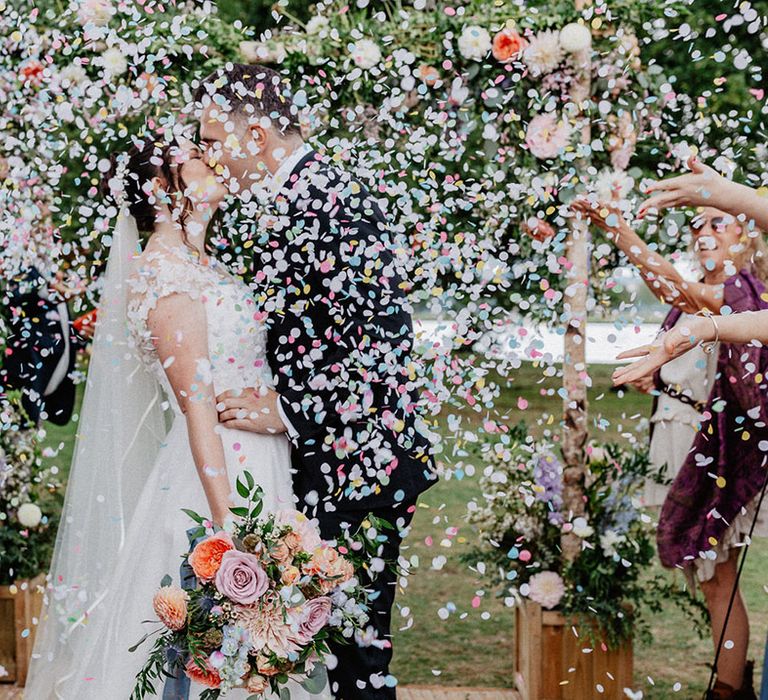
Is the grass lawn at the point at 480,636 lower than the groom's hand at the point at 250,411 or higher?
lower

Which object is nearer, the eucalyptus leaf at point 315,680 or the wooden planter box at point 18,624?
the eucalyptus leaf at point 315,680

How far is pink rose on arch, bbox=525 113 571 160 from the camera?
11.0 feet

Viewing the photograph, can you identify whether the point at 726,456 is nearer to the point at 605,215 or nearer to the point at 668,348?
the point at 605,215

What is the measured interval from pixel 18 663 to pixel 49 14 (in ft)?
7.89

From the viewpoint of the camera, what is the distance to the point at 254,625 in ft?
6.72

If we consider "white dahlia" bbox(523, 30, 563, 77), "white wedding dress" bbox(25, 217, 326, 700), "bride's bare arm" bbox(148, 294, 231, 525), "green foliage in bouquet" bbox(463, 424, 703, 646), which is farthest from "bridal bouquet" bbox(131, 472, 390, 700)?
"white dahlia" bbox(523, 30, 563, 77)

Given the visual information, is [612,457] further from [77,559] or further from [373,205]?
[77,559]

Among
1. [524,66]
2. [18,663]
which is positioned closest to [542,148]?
[524,66]

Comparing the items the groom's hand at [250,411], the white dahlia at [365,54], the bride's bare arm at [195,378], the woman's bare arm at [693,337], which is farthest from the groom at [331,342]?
the white dahlia at [365,54]

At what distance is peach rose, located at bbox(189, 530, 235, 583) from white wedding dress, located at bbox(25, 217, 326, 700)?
55 centimetres

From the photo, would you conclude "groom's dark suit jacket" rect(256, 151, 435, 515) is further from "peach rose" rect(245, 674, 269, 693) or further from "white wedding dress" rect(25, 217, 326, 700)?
"peach rose" rect(245, 674, 269, 693)

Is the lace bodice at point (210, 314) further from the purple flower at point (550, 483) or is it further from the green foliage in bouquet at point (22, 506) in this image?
the purple flower at point (550, 483)

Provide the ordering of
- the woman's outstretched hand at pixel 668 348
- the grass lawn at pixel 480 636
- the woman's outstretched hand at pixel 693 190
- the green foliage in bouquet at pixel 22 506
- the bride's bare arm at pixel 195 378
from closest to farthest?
the woman's outstretched hand at pixel 668 348
the woman's outstretched hand at pixel 693 190
the bride's bare arm at pixel 195 378
the green foliage in bouquet at pixel 22 506
the grass lawn at pixel 480 636

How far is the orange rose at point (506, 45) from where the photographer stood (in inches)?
137
